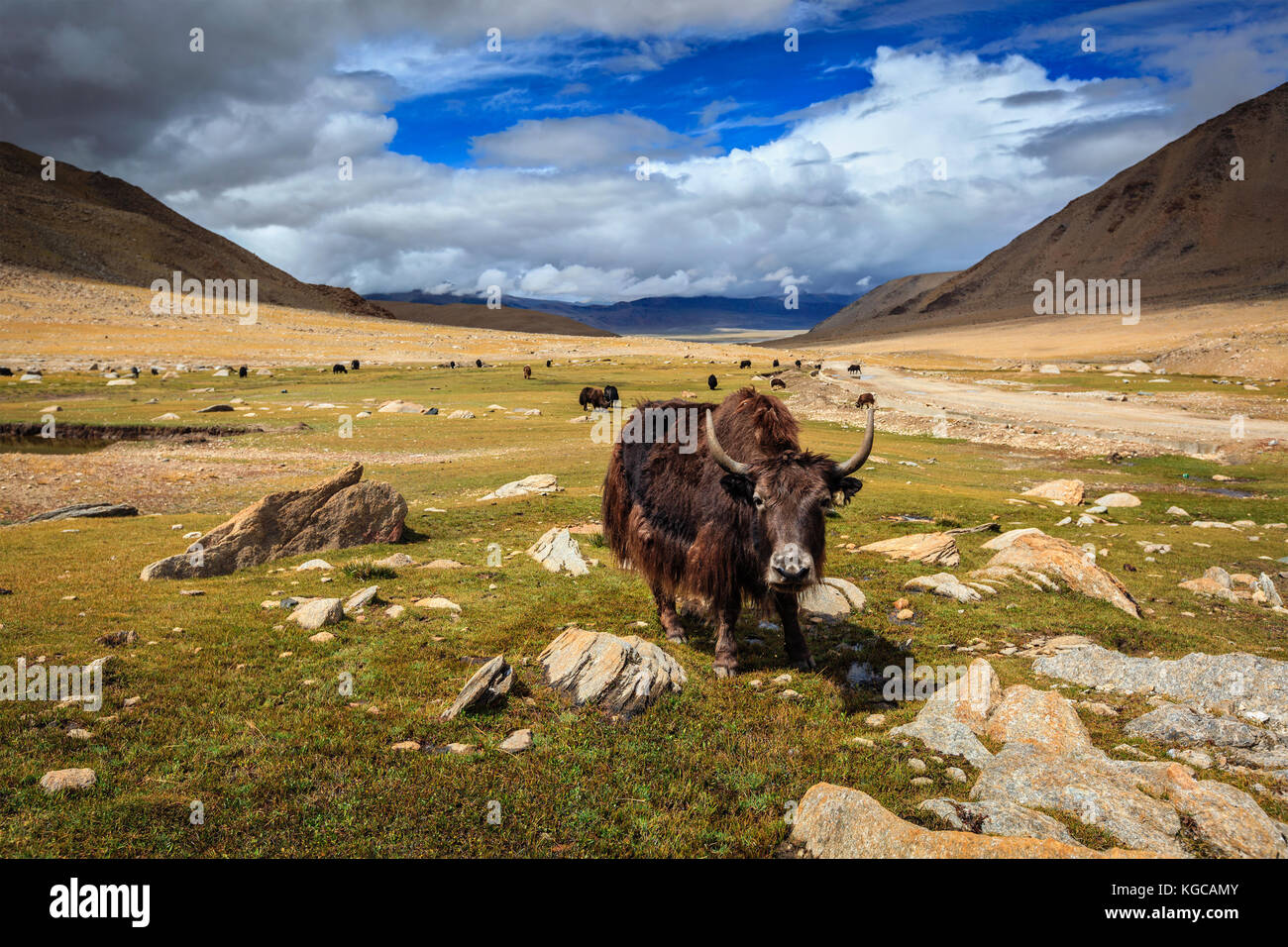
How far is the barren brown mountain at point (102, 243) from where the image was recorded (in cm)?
12525

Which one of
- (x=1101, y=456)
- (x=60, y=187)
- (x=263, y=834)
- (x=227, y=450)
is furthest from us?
(x=60, y=187)

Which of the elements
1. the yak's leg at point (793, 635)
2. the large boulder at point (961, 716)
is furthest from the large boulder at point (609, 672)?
the large boulder at point (961, 716)

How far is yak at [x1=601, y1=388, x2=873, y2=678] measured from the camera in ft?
21.3

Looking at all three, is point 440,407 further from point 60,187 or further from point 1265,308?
point 60,187

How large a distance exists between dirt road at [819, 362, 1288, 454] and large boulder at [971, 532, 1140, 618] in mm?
20836

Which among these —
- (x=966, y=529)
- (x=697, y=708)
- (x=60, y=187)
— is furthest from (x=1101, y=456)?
(x=60, y=187)

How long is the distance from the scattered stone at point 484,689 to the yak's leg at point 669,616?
263 cm

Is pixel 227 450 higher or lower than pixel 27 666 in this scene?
higher

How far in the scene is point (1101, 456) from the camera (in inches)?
1021

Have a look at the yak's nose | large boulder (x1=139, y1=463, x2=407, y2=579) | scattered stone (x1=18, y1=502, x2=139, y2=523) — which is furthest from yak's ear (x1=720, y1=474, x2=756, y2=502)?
scattered stone (x1=18, y1=502, x2=139, y2=523)

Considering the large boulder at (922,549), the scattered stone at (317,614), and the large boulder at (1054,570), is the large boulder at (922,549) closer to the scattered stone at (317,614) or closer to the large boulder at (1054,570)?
the large boulder at (1054,570)

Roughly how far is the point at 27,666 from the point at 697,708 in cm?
624

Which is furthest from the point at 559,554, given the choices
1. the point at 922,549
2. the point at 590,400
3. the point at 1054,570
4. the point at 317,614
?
the point at 590,400

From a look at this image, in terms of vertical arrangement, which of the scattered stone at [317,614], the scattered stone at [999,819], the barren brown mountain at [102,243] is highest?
the barren brown mountain at [102,243]
